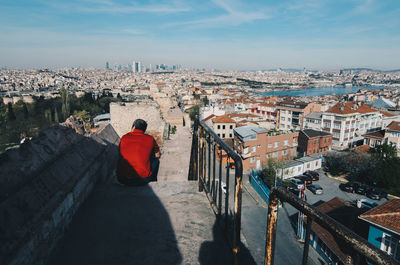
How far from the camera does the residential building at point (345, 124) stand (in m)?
27.9

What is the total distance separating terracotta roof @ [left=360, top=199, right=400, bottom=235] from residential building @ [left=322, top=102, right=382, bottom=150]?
20.3m

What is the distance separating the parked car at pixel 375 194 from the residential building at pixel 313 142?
24.2 ft

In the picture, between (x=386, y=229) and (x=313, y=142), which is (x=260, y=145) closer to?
(x=313, y=142)

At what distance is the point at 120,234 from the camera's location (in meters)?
2.03

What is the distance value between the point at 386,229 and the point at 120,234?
31.2 ft

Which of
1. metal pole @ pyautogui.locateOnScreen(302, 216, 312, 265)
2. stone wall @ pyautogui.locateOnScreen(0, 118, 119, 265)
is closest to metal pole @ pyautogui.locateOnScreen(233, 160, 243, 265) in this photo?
metal pole @ pyautogui.locateOnScreen(302, 216, 312, 265)

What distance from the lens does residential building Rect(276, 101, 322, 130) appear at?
33.5 meters

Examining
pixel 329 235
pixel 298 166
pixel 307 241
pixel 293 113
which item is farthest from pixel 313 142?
pixel 307 241

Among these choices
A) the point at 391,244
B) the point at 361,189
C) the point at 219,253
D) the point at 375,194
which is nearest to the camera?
the point at 219,253

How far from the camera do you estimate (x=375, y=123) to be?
32.6 m

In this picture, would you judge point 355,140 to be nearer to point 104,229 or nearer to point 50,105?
point 104,229

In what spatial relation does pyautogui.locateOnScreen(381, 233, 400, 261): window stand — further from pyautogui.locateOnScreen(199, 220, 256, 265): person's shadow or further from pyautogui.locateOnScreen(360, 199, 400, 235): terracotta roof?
pyautogui.locateOnScreen(199, 220, 256, 265): person's shadow

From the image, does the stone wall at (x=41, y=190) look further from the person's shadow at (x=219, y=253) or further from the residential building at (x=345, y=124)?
the residential building at (x=345, y=124)

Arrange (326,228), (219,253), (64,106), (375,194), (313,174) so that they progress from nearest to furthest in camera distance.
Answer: (326,228), (219,253), (375,194), (313,174), (64,106)
